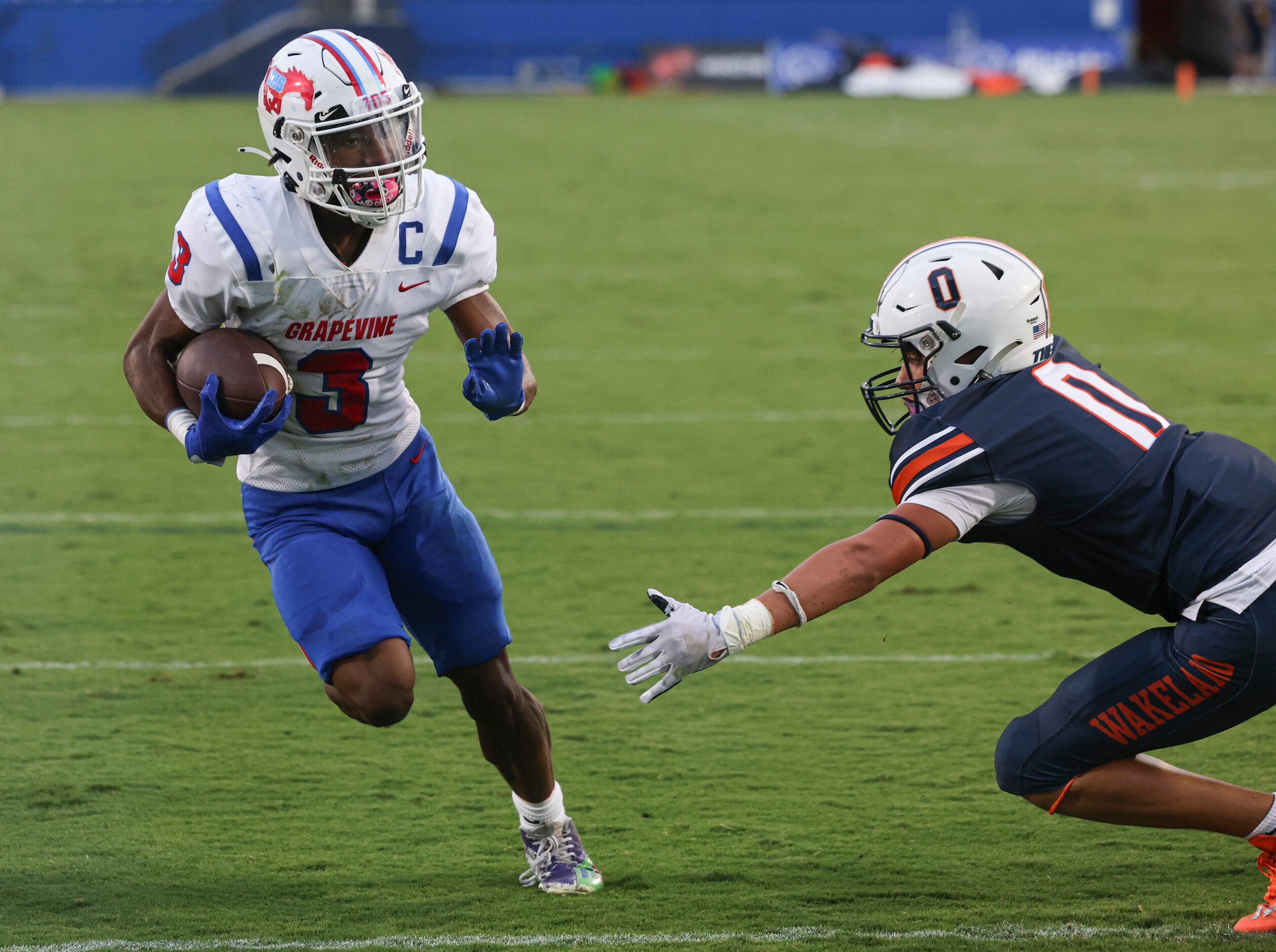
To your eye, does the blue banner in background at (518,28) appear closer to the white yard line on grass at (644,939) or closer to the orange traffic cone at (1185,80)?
the orange traffic cone at (1185,80)

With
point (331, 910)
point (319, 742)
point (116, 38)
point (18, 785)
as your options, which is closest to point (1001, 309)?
point (331, 910)

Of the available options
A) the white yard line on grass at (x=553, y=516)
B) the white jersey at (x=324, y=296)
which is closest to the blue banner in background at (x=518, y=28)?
the white yard line on grass at (x=553, y=516)

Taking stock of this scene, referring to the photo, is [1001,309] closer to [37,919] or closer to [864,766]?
[864,766]

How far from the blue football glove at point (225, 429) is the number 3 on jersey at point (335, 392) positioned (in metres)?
0.21

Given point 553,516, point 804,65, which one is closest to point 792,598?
point 553,516

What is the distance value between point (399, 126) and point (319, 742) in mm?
1897

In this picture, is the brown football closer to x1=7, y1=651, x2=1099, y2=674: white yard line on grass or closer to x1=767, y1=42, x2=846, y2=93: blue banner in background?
x1=7, y1=651, x2=1099, y2=674: white yard line on grass

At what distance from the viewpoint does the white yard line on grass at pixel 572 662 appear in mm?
5176

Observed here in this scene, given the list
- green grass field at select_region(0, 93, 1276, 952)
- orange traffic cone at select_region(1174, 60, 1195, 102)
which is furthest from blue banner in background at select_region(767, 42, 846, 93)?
green grass field at select_region(0, 93, 1276, 952)

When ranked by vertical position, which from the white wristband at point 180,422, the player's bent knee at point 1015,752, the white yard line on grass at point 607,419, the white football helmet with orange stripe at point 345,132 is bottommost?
the white yard line on grass at point 607,419

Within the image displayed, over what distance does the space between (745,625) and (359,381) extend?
1.14 metres

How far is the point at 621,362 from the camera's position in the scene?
9.66 meters

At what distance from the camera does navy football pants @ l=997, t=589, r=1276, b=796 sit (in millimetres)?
3166

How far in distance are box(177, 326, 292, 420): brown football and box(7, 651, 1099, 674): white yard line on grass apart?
6.10ft
